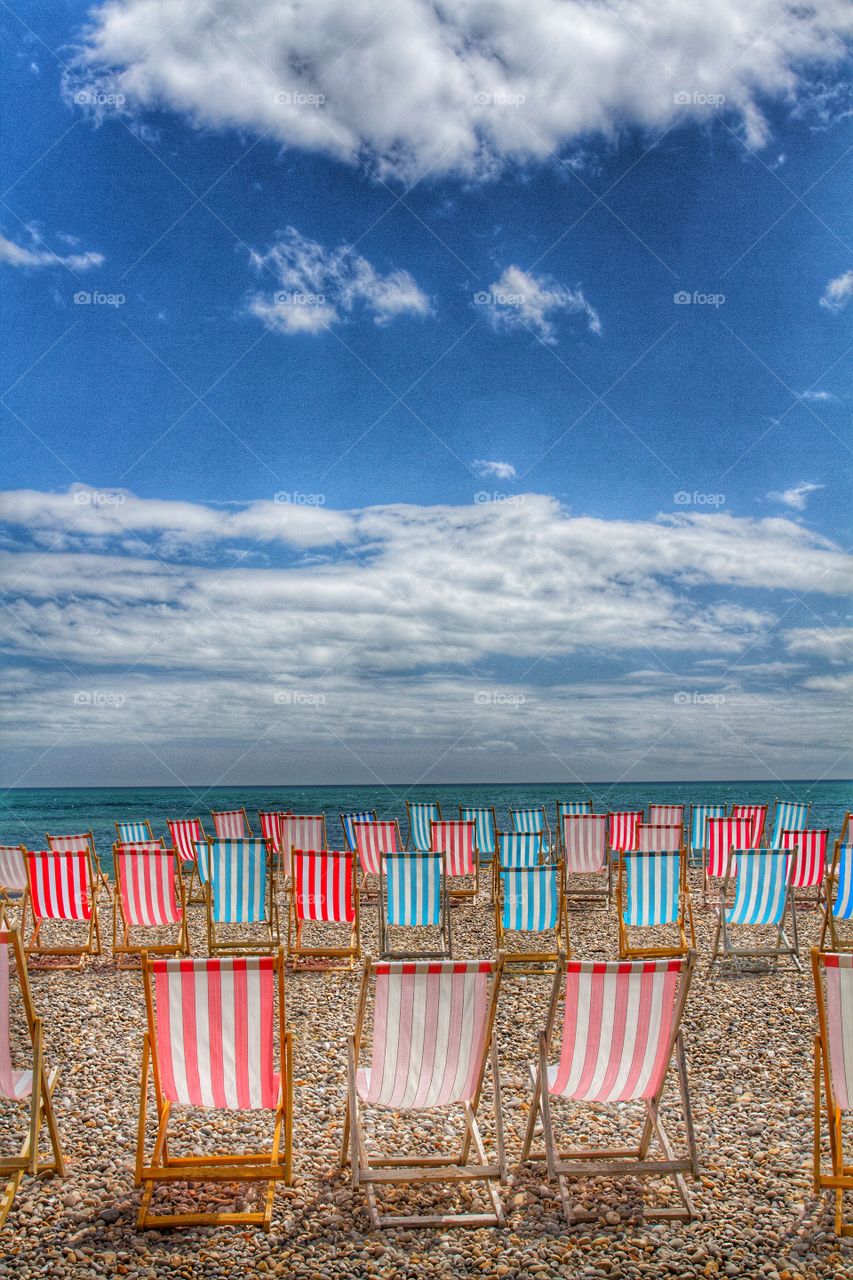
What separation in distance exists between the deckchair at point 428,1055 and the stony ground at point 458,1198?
0.44ft

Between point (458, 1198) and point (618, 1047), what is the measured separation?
32.1 inches

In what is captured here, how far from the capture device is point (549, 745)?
2902 centimetres

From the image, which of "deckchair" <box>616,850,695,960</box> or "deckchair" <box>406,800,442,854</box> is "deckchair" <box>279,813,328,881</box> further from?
"deckchair" <box>616,850,695,960</box>

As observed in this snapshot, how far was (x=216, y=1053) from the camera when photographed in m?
3.53

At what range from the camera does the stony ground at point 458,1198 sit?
302cm

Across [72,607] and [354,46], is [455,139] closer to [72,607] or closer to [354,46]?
[354,46]

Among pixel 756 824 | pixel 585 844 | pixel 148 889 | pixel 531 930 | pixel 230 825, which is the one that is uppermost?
pixel 230 825

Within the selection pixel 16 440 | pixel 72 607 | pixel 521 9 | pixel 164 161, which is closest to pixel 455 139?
pixel 521 9

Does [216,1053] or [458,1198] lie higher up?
[216,1053]

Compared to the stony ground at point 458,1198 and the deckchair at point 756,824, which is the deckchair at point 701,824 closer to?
the deckchair at point 756,824

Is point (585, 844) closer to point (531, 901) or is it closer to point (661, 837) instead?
point (661, 837)

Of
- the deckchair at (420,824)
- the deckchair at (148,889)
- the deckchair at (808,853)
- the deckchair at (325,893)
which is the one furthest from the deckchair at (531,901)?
the deckchair at (420,824)

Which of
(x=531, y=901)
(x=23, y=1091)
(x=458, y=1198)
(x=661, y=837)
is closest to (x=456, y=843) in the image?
(x=661, y=837)

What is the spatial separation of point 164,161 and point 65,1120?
2431cm
